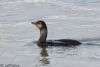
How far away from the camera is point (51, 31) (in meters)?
23.2

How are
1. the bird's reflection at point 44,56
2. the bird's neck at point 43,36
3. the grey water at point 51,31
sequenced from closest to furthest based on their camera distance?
the bird's reflection at point 44,56 < the grey water at point 51,31 < the bird's neck at point 43,36

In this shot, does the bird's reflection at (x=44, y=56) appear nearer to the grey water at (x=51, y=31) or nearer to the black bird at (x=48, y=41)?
the grey water at (x=51, y=31)

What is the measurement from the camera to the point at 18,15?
91.2ft

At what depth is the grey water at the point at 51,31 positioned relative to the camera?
17734 millimetres

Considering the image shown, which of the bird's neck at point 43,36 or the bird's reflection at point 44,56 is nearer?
the bird's reflection at point 44,56

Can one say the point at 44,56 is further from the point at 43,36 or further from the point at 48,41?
the point at 43,36

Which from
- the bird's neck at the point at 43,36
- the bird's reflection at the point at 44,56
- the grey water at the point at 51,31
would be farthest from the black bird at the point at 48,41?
the bird's reflection at the point at 44,56

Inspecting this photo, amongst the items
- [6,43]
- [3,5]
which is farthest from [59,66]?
[3,5]

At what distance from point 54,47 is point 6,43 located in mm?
1591

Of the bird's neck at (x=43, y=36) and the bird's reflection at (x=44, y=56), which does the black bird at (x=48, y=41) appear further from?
the bird's reflection at (x=44, y=56)

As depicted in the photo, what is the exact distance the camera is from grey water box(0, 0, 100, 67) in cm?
1773

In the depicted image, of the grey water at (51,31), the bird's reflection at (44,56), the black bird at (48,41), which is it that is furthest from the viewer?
the black bird at (48,41)

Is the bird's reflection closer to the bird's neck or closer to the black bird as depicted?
the black bird

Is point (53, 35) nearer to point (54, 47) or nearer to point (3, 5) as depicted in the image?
point (54, 47)
